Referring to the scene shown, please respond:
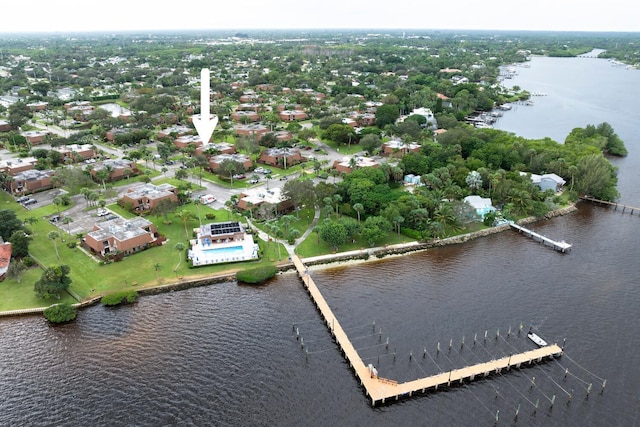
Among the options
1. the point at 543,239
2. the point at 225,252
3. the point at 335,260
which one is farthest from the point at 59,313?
the point at 543,239

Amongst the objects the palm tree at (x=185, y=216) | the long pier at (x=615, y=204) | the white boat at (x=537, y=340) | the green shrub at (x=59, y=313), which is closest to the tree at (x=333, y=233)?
the palm tree at (x=185, y=216)

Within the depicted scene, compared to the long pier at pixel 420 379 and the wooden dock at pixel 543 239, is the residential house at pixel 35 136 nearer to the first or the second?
the long pier at pixel 420 379

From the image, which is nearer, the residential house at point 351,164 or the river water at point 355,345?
the river water at point 355,345

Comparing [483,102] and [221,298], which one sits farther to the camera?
[483,102]

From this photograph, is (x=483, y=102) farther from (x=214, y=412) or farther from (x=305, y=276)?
(x=214, y=412)

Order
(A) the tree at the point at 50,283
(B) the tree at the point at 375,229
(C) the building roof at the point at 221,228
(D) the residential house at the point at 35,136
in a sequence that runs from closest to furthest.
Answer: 1. (A) the tree at the point at 50,283
2. (B) the tree at the point at 375,229
3. (C) the building roof at the point at 221,228
4. (D) the residential house at the point at 35,136

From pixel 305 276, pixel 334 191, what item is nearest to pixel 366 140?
pixel 334 191

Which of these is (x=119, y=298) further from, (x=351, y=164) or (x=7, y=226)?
(x=351, y=164)
